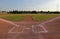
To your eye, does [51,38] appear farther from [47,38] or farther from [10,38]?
[10,38]

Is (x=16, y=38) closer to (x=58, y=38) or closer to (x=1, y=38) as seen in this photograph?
(x=1, y=38)

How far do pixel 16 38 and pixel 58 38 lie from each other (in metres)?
3.28

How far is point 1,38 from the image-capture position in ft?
52.4

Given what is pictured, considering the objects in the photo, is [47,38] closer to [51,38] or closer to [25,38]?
[51,38]

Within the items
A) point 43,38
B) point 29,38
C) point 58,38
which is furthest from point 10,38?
point 58,38

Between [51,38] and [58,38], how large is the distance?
A: 21.3 inches

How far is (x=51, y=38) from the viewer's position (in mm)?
15664

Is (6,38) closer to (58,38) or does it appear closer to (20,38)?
(20,38)

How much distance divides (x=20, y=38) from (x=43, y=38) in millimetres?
1810

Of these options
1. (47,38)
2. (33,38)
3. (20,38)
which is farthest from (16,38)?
(47,38)

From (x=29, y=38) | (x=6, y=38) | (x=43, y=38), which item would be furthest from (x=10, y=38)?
(x=43, y=38)

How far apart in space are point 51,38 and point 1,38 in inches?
155

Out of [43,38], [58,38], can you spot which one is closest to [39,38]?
[43,38]

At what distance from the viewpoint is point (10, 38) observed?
618 inches
